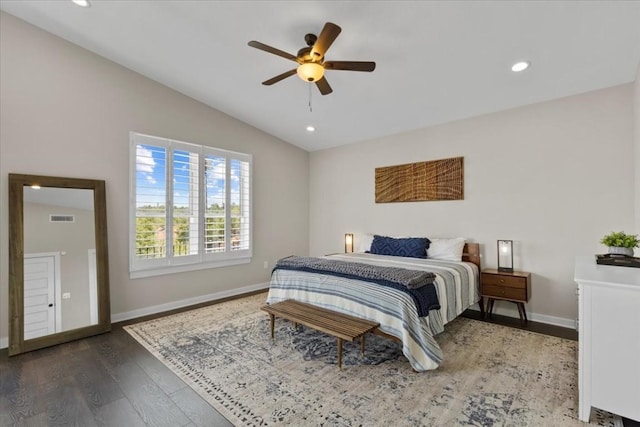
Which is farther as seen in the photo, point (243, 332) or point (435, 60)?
point (243, 332)

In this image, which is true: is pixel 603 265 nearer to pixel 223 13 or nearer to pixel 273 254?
pixel 223 13

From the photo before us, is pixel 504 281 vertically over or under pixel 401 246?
under

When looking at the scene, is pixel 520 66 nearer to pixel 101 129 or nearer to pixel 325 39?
pixel 325 39

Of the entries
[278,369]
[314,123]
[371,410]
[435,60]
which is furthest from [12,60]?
[371,410]

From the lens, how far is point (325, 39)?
2.33m

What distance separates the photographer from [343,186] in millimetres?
5895

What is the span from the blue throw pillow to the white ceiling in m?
1.84

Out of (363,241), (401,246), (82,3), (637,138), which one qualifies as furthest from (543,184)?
(82,3)

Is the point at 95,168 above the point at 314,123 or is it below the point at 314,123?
below

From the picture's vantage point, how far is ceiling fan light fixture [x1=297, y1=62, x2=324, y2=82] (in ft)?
8.53

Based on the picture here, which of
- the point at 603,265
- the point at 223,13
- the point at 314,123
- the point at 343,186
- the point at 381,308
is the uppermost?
the point at 223,13

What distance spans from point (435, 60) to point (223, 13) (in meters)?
2.14

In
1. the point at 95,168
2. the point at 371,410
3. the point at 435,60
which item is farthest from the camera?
the point at 95,168

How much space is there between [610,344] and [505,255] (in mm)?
2172
